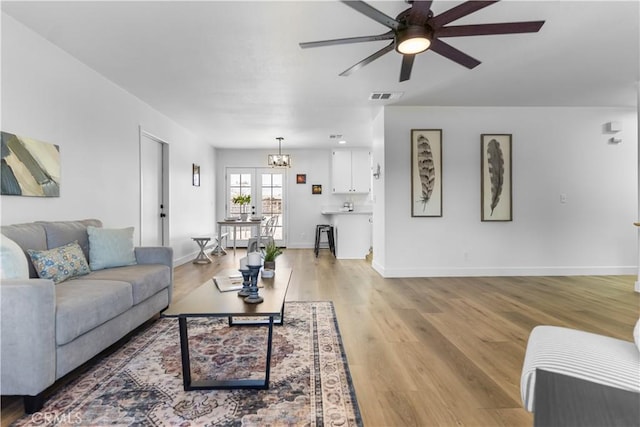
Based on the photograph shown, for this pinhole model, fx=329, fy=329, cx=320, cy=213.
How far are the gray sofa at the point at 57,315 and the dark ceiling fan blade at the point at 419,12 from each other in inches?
99.4

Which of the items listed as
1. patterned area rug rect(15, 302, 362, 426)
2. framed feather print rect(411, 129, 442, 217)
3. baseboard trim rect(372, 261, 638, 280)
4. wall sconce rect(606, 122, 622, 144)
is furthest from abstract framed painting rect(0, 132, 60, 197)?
wall sconce rect(606, 122, 622, 144)

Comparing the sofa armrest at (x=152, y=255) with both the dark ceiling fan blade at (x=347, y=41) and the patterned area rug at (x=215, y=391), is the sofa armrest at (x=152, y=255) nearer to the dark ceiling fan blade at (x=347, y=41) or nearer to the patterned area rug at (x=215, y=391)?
the patterned area rug at (x=215, y=391)

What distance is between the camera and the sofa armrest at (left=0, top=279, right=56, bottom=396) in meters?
1.64

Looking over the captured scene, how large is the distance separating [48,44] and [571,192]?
666 cm

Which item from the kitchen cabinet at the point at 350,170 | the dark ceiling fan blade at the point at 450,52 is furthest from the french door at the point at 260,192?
the dark ceiling fan blade at the point at 450,52

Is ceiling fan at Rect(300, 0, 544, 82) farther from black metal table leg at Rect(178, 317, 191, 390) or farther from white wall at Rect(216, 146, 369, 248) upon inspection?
white wall at Rect(216, 146, 369, 248)

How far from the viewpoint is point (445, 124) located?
495 centimetres

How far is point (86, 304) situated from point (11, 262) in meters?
0.46

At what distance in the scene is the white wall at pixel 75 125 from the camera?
260cm

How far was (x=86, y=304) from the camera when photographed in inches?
77.1

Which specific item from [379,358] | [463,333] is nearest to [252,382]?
[379,358]

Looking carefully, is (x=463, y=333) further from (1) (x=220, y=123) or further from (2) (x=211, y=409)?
(1) (x=220, y=123)

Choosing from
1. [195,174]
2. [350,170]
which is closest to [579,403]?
[195,174]

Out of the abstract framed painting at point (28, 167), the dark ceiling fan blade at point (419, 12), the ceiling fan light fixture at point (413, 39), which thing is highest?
the dark ceiling fan blade at point (419, 12)
